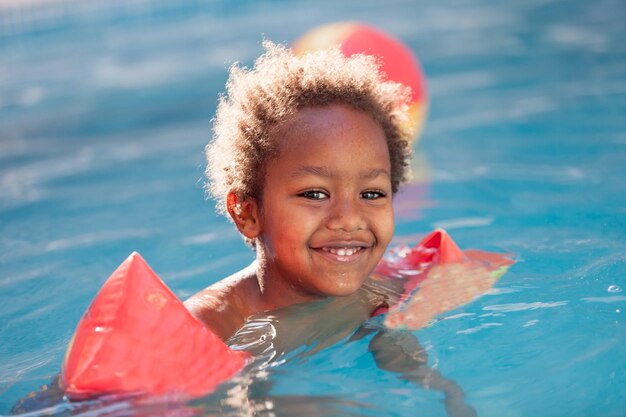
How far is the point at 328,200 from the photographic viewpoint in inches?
123

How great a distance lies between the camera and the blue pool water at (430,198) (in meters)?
3.14

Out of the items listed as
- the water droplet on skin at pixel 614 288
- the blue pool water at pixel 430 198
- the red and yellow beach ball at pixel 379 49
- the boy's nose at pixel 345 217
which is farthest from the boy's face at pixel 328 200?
the red and yellow beach ball at pixel 379 49

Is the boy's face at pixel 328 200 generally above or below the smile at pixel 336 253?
above

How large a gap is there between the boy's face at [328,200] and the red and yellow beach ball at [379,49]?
2.27 metres

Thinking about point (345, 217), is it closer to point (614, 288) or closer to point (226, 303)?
point (226, 303)

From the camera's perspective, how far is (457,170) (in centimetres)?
581

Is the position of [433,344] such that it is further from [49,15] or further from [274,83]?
A: [49,15]

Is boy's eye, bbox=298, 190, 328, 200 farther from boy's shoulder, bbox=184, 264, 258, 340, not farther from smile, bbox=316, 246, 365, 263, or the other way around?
boy's shoulder, bbox=184, 264, 258, 340

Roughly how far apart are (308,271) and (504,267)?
3.88ft

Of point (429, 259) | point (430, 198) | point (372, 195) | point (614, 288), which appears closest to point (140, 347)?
point (372, 195)

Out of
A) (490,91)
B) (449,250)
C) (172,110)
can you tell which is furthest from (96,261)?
(490,91)

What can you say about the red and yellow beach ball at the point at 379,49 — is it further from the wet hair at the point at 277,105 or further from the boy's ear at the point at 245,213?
the boy's ear at the point at 245,213

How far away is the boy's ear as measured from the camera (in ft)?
10.9

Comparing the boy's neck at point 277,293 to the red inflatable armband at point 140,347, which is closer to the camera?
the red inflatable armband at point 140,347
